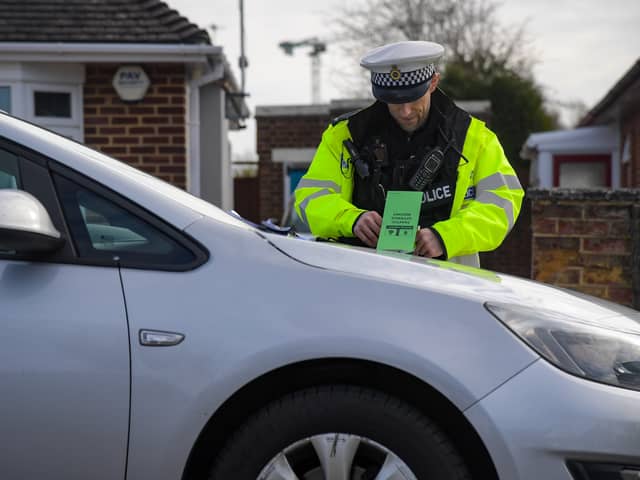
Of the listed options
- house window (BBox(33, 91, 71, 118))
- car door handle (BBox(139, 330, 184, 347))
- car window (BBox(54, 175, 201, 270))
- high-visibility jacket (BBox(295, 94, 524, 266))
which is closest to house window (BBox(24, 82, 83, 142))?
house window (BBox(33, 91, 71, 118))

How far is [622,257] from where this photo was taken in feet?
18.4

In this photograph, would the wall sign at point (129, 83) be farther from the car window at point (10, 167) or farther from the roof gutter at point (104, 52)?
the car window at point (10, 167)

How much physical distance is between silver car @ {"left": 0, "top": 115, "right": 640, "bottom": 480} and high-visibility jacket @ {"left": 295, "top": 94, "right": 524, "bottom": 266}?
81 cm

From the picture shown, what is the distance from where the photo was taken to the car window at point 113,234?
2.71 metres

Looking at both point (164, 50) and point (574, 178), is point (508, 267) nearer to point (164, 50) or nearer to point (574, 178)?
point (164, 50)

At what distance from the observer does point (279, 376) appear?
2660 millimetres

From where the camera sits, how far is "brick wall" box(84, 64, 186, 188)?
31.5ft

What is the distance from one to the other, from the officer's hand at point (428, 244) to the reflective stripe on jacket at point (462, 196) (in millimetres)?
29

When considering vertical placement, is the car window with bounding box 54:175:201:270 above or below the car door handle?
above

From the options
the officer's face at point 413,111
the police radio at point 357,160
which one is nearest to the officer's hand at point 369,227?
the police radio at point 357,160

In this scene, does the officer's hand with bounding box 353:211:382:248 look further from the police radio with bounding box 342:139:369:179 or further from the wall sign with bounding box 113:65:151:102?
the wall sign with bounding box 113:65:151:102

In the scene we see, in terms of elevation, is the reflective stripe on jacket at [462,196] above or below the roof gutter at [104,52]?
below

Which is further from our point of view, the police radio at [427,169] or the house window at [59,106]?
the house window at [59,106]

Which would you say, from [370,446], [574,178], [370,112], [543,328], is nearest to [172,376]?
[370,446]
